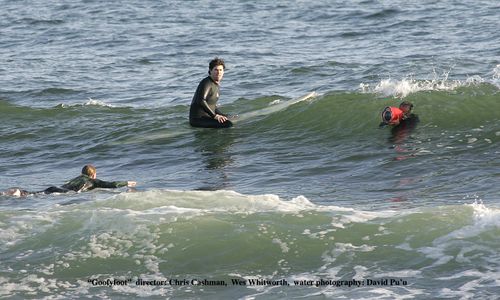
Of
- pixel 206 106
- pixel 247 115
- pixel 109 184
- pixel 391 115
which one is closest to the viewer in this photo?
pixel 109 184

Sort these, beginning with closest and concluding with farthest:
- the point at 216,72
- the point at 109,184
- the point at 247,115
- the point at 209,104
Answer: the point at 109,184
the point at 216,72
the point at 209,104
the point at 247,115

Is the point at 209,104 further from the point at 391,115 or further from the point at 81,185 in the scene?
the point at 81,185

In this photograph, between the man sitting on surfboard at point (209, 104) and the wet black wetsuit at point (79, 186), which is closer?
the wet black wetsuit at point (79, 186)

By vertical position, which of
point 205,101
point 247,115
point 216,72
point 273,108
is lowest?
point 247,115

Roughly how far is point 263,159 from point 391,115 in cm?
211

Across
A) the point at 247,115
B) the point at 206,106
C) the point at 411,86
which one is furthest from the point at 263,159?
the point at 411,86

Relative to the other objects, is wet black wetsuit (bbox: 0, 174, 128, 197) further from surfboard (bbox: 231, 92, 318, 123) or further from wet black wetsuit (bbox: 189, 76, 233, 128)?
surfboard (bbox: 231, 92, 318, 123)

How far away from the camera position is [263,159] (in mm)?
14953

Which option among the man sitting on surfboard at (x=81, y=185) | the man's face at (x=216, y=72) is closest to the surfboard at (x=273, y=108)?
the man's face at (x=216, y=72)

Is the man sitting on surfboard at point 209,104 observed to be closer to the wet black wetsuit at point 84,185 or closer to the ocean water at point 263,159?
the ocean water at point 263,159

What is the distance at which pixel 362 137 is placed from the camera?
15820mm

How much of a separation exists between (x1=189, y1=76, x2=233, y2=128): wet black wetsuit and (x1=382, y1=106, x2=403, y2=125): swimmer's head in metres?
3.06

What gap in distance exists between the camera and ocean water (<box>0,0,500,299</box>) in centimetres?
952

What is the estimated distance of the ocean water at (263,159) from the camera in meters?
9.52
